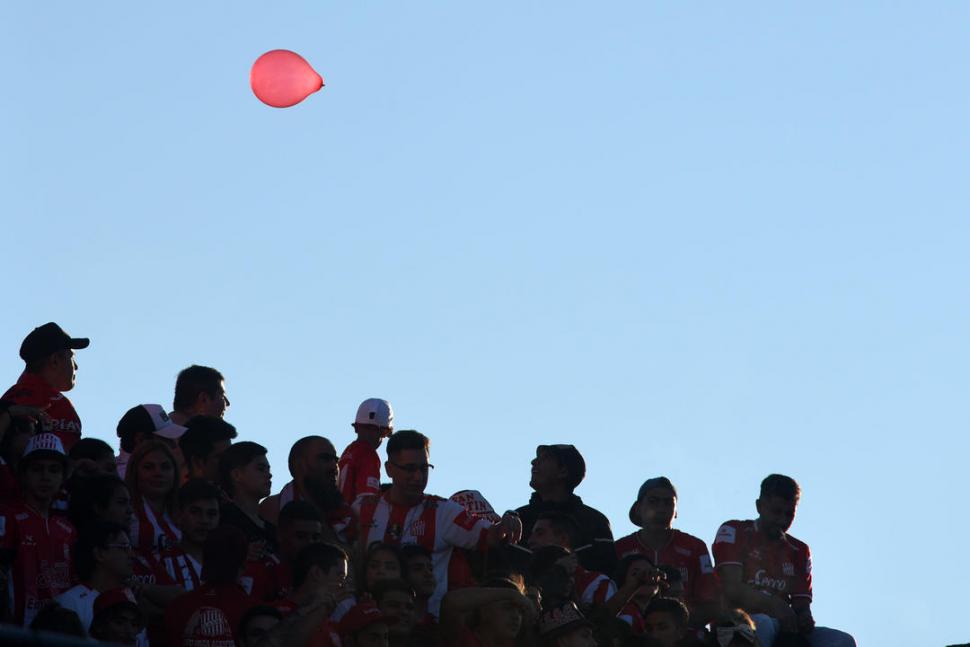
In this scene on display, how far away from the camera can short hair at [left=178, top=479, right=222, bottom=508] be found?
44.2 feet

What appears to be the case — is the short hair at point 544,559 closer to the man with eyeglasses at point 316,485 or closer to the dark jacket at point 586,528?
the dark jacket at point 586,528

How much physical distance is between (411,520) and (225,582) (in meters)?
2.55

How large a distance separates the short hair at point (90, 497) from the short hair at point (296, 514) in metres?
1.23

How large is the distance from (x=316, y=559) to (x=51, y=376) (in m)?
3.49

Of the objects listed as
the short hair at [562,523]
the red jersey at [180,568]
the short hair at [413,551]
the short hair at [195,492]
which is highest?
the short hair at [562,523]

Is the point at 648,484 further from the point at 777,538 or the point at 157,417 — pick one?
the point at 157,417

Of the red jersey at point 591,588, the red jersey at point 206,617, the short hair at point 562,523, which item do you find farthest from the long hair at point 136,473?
the red jersey at point 591,588

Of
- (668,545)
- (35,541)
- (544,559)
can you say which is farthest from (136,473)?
(668,545)

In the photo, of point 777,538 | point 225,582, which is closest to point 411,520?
point 225,582

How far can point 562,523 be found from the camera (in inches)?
617

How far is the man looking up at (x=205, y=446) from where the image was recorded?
14648mm

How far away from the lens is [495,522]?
15.0 metres

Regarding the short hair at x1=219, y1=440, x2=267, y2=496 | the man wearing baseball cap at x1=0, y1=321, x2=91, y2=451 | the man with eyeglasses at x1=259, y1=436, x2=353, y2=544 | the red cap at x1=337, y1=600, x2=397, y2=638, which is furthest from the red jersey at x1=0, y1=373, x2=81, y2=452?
the red cap at x1=337, y1=600, x2=397, y2=638

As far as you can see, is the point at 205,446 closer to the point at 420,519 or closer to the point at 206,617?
the point at 420,519
